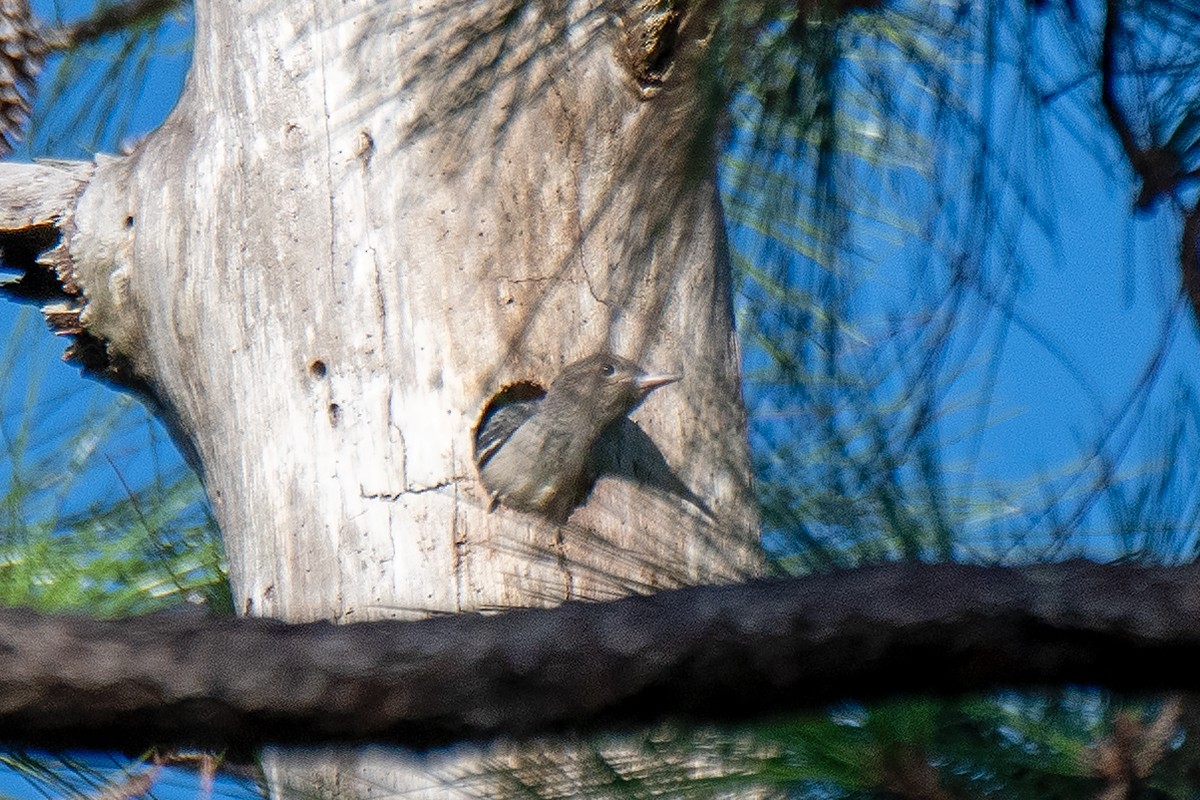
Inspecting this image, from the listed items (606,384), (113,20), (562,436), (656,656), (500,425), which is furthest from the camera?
(113,20)

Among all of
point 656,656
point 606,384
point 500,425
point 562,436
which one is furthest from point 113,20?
point 656,656

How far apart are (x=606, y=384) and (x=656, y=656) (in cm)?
170

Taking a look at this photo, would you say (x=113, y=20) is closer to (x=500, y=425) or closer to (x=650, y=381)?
(x=500, y=425)

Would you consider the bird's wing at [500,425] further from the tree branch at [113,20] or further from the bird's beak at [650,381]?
the tree branch at [113,20]

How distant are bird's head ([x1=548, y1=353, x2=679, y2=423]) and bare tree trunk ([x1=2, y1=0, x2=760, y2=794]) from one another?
5cm

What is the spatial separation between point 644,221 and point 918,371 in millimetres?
465

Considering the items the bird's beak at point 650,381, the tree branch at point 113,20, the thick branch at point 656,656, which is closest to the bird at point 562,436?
the bird's beak at point 650,381

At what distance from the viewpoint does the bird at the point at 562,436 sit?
2.77 m

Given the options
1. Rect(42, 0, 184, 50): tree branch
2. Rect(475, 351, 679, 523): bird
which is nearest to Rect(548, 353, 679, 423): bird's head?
Rect(475, 351, 679, 523): bird

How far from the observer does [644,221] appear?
2195mm

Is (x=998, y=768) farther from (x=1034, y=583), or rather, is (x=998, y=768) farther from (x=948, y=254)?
(x=948, y=254)

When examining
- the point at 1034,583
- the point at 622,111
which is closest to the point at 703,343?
the point at 622,111

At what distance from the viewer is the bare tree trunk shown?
8.93 ft

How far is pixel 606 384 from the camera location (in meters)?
2.71
